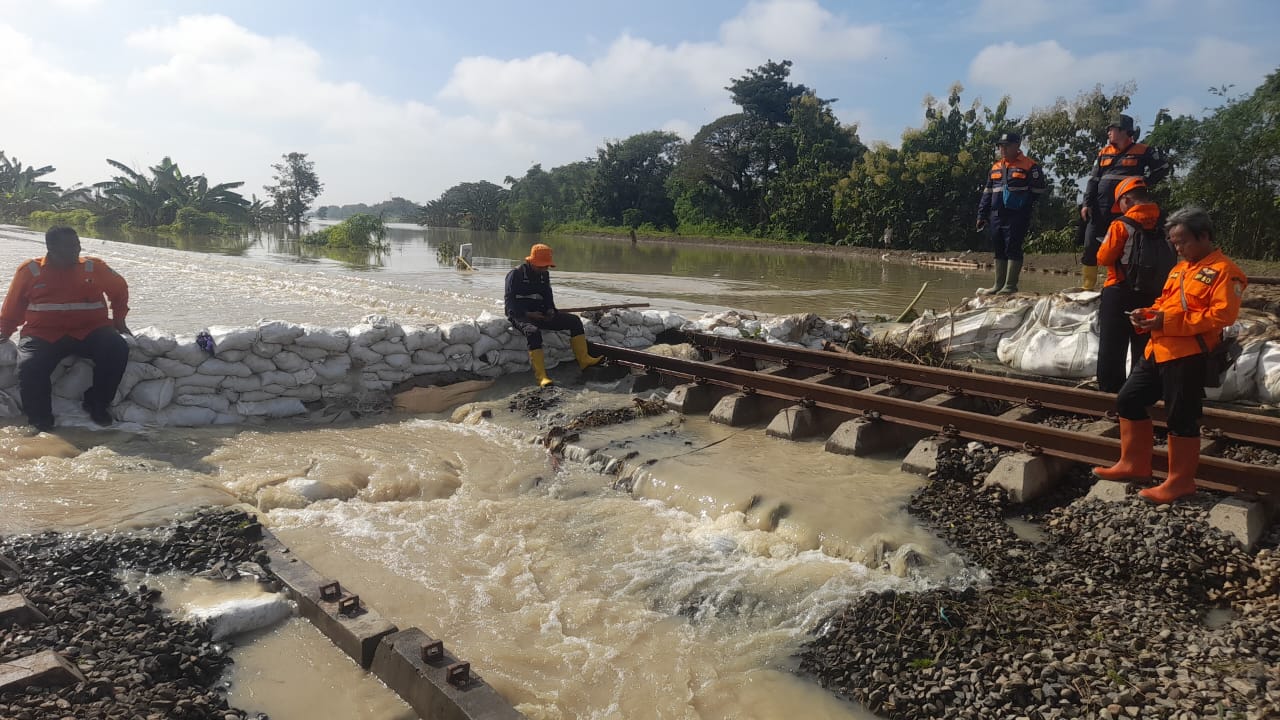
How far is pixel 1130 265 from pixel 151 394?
7.04 meters

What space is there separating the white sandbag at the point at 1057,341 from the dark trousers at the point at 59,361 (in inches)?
293

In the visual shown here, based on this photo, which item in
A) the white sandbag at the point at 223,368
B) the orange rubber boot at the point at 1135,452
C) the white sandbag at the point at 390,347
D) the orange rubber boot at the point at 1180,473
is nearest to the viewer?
the orange rubber boot at the point at 1180,473

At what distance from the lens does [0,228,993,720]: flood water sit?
10.3ft

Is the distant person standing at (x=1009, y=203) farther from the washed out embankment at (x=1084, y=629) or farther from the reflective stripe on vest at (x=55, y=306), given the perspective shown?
the reflective stripe on vest at (x=55, y=306)

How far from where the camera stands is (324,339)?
6781 mm

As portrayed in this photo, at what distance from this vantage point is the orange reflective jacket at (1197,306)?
Answer: 3.60m

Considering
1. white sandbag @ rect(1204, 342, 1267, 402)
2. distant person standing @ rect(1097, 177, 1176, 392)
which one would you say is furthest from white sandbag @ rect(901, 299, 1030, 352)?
distant person standing @ rect(1097, 177, 1176, 392)

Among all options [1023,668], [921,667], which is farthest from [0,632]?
[1023,668]

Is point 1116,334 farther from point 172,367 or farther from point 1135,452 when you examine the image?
point 172,367

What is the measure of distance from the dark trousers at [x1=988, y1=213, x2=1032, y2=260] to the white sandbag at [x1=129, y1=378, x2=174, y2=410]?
314 inches

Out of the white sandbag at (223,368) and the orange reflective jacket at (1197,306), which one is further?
the white sandbag at (223,368)

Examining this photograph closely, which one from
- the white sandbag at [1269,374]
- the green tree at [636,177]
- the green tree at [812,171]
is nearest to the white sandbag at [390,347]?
the white sandbag at [1269,374]

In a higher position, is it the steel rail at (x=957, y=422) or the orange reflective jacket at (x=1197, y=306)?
the orange reflective jacket at (x=1197, y=306)

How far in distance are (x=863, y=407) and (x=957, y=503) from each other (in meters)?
1.25
